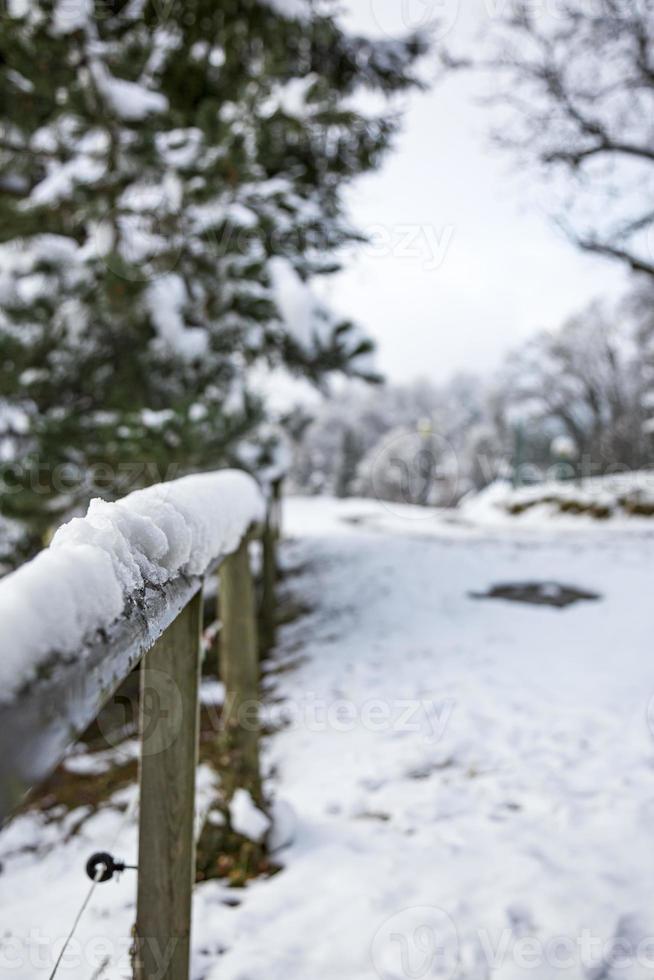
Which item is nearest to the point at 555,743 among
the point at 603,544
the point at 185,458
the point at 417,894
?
the point at 417,894

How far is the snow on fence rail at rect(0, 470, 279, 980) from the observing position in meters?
0.42

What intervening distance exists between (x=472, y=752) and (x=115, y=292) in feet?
12.4

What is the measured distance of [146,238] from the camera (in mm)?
4848

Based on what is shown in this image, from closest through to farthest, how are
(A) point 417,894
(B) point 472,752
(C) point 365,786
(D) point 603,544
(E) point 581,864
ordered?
1. (A) point 417,894
2. (E) point 581,864
3. (C) point 365,786
4. (B) point 472,752
5. (D) point 603,544

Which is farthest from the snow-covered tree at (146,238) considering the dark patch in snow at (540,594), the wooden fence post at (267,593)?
the dark patch in snow at (540,594)

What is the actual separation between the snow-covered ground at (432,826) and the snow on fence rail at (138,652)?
0.18 m

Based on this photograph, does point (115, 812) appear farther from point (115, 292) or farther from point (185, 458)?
point (115, 292)

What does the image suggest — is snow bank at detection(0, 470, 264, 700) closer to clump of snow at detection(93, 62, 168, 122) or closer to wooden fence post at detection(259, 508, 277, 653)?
clump of snow at detection(93, 62, 168, 122)

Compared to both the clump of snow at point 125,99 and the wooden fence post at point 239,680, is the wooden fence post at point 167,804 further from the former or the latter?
the clump of snow at point 125,99

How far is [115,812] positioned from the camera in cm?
319

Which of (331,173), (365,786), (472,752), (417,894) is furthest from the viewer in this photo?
(331,173)

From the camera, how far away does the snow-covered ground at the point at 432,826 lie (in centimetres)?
175

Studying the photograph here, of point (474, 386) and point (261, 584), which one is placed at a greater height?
point (474, 386)

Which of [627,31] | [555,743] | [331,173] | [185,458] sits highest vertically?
[627,31]
